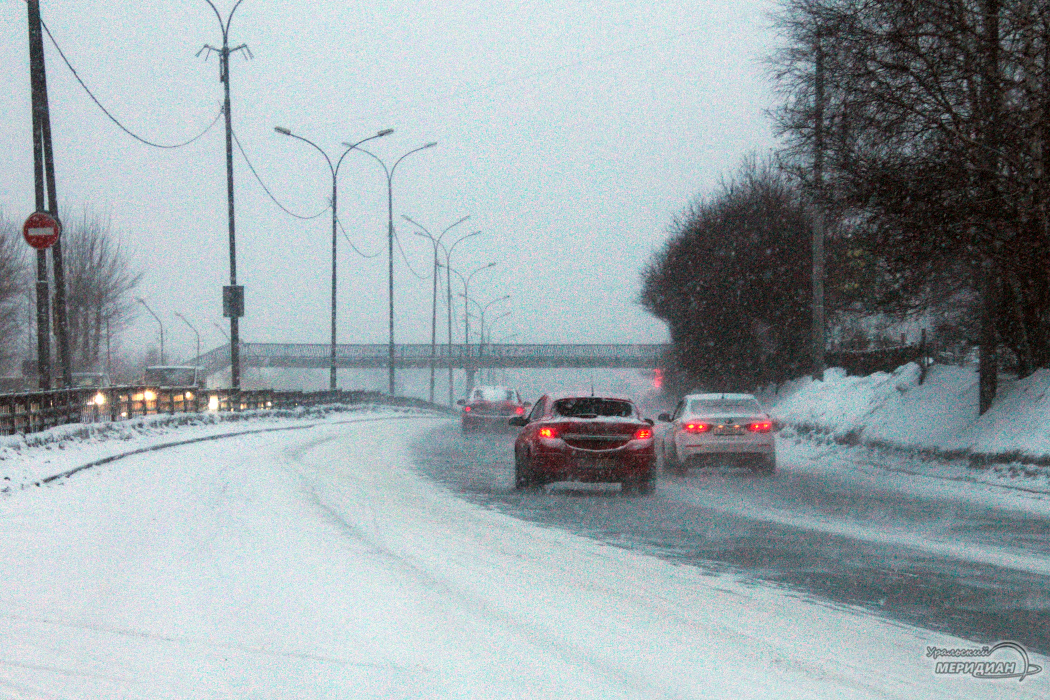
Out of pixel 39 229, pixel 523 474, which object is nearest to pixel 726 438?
pixel 523 474

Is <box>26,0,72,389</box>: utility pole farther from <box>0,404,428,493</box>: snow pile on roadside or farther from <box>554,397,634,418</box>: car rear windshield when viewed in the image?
<box>554,397,634,418</box>: car rear windshield

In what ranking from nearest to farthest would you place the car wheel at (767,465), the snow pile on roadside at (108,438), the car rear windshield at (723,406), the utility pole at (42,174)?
the snow pile on roadside at (108,438), the car wheel at (767,465), the car rear windshield at (723,406), the utility pole at (42,174)

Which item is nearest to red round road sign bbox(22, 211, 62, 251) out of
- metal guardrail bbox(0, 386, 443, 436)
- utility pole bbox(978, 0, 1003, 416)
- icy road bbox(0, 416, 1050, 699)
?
metal guardrail bbox(0, 386, 443, 436)

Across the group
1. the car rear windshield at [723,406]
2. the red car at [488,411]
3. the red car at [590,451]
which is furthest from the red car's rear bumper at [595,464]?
the red car at [488,411]

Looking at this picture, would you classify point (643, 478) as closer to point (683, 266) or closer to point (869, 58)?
point (869, 58)

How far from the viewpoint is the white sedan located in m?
21.5

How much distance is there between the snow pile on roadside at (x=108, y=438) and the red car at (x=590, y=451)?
685 centimetres

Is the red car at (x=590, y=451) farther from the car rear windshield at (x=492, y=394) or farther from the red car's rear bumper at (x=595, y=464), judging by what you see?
the car rear windshield at (x=492, y=394)

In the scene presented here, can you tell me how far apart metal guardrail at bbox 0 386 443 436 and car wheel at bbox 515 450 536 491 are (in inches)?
336

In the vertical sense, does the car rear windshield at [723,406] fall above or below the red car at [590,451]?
above

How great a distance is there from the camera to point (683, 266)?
179 ft

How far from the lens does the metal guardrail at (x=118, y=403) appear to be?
21125mm

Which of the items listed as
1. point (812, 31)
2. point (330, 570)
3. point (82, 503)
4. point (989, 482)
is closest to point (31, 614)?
point (330, 570)

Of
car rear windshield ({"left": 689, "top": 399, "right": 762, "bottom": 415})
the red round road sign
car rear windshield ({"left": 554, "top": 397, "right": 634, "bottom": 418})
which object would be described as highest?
the red round road sign
